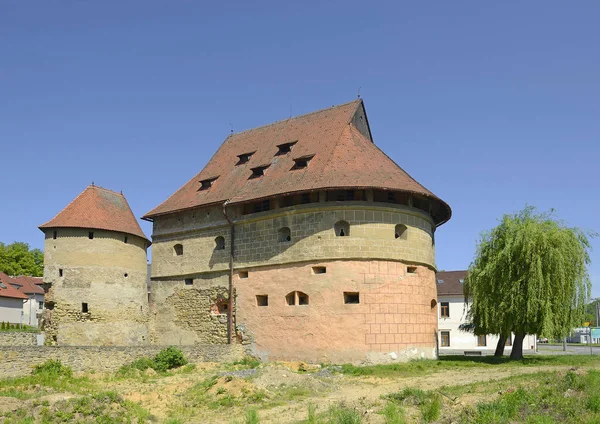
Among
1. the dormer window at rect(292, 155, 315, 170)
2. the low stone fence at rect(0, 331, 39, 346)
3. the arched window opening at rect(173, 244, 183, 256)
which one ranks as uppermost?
the dormer window at rect(292, 155, 315, 170)

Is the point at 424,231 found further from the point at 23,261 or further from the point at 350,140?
the point at 23,261

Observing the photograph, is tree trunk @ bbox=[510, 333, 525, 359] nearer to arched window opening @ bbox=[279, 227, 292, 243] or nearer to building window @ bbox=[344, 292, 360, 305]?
building window @ bbox=[344, 292, 360, 305]

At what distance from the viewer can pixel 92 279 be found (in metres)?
30.3

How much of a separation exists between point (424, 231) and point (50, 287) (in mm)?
18165

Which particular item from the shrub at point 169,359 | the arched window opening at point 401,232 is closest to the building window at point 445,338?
the arched window opening at point 401,232

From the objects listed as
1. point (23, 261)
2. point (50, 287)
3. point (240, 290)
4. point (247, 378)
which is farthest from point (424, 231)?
point (23, 261)

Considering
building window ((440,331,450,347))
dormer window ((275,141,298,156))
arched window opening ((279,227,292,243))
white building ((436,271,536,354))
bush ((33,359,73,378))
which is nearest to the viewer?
bush ((33,359,73,378))

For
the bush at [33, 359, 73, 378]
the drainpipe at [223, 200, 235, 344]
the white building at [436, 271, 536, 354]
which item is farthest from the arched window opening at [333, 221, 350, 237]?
the white building at [436, 271, 536, 354]

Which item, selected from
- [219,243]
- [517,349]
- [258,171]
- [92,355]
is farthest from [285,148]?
[517,349]

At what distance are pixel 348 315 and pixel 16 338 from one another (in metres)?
14.8

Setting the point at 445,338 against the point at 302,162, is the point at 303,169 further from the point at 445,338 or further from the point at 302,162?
the point at 445,338

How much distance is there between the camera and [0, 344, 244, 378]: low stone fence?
68.1ft

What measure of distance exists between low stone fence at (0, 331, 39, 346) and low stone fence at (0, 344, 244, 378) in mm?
6118

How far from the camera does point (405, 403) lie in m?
16.7
